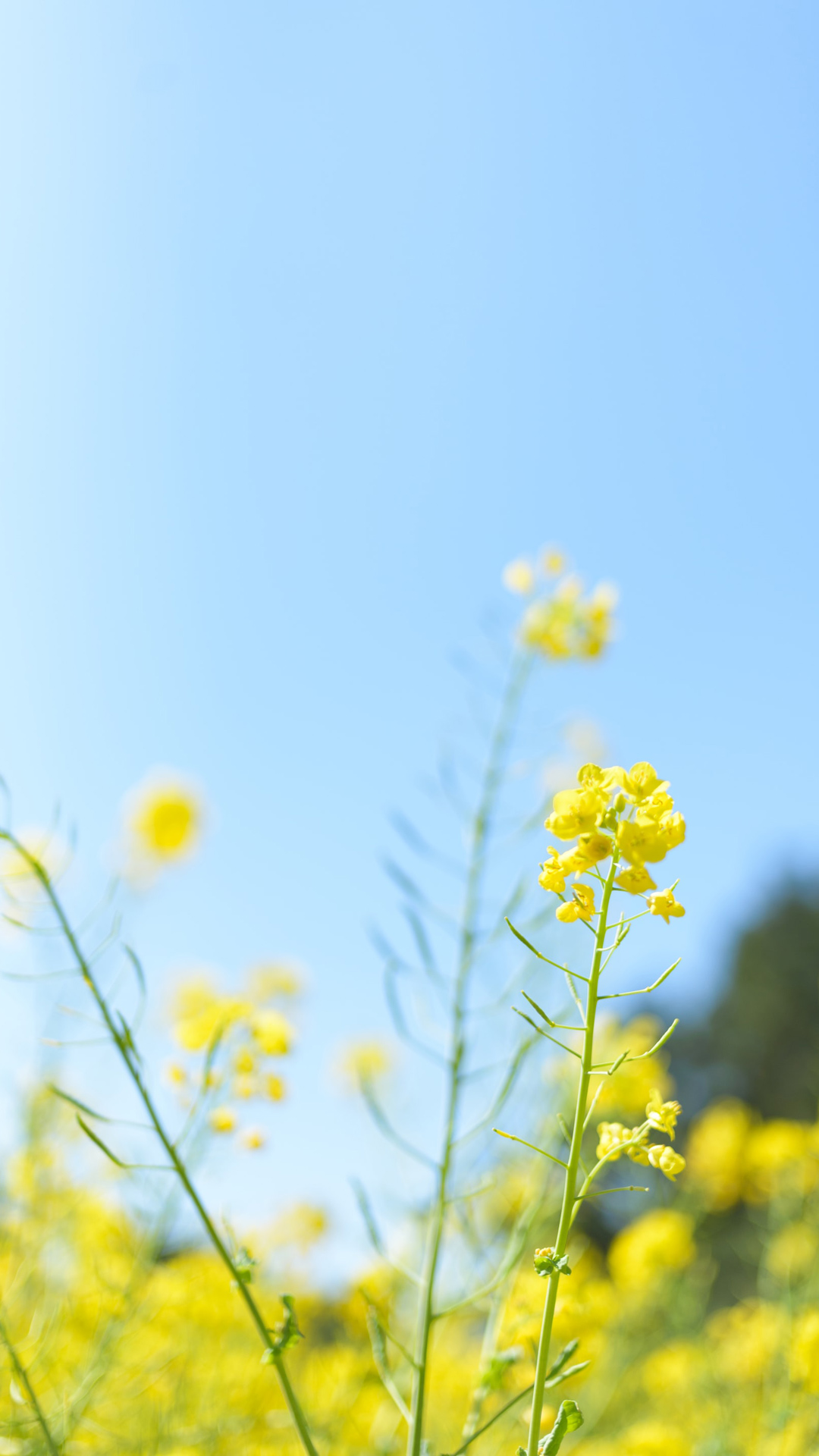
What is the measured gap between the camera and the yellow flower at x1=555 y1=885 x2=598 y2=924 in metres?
0.89

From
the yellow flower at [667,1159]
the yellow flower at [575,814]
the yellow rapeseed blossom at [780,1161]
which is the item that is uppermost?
the yellow rapeseed blossom at [780,1161]

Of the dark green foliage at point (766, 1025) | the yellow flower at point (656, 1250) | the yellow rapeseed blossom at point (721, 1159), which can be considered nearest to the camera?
the yellow flower at point (656, 1250)

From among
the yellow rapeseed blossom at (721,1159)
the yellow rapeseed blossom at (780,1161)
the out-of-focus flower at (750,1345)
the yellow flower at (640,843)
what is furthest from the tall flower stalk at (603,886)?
the yellow rapeseed blossom at (721,1159)

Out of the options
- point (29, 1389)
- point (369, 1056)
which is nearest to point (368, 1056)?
point (369, 1056)

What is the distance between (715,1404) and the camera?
9.81 feet

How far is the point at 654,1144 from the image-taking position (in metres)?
0.89

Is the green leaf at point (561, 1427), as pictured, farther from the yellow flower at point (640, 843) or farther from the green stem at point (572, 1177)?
the yellow flower at point (640, 843)

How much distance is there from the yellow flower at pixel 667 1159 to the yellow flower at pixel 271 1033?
80 centimetres

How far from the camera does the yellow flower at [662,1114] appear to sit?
33.3 inches

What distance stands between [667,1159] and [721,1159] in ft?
14.7

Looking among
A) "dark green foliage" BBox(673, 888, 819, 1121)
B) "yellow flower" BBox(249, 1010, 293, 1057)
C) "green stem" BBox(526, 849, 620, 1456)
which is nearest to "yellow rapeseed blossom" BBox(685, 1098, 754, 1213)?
"yellow flower" BBox(249, 1010, 293, 1057)

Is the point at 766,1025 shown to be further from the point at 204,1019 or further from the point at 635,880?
the point at 635,880

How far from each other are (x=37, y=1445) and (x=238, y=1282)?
606mm

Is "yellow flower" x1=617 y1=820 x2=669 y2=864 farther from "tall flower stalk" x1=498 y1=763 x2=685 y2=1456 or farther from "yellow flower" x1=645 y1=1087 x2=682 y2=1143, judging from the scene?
"yellow flower" x1=645 y1=1087 x2=682 y2=1143
